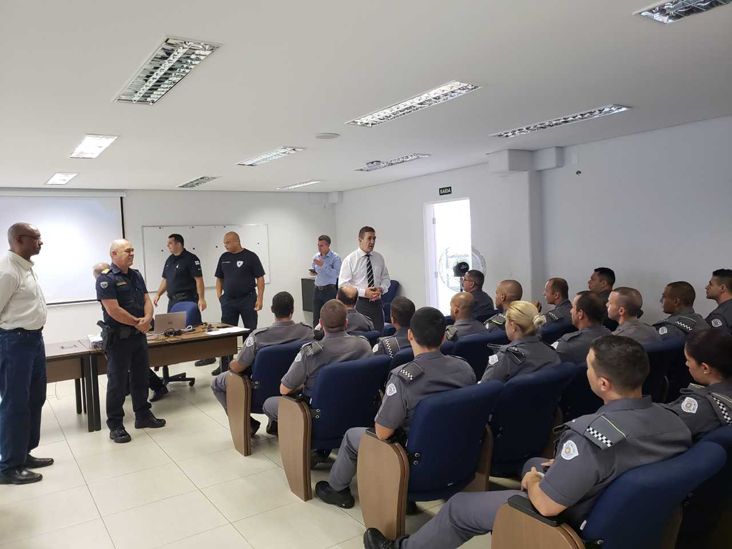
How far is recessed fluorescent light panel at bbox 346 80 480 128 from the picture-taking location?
12.4 ft

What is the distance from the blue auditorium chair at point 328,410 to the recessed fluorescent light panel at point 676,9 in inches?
88.6

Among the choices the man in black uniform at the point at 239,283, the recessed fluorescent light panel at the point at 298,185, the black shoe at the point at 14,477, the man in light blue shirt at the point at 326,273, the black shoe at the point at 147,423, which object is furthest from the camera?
the recessed fluorescent light panel at the point at 298,185

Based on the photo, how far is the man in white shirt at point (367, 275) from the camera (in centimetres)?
571

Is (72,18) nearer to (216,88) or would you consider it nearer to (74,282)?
(216,88)

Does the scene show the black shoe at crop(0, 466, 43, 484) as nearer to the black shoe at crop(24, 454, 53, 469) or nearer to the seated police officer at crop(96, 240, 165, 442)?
the black shoe at crop(24, 454, 53, 469)

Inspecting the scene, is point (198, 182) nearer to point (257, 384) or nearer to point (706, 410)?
point (257, 384)

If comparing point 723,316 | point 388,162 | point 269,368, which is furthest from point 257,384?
point 388,162

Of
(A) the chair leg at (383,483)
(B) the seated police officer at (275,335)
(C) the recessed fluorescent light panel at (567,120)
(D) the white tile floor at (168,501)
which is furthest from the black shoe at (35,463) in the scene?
(C) the recessed fluorescent light panel at (567,120)

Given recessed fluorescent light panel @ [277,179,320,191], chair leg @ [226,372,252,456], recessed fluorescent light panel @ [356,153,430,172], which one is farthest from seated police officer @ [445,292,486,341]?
recessed fluorescent light panel @ [277,179,320,191]

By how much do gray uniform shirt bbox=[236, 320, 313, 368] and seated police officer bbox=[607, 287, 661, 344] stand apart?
2.26 m

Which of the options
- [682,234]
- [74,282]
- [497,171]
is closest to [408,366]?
[682,234]

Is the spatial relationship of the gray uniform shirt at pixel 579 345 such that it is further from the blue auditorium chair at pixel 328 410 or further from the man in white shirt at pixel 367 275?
the man in white shirt at pixel 367 275

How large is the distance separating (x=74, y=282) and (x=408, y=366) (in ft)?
24.8

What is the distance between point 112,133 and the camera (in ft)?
15.1
